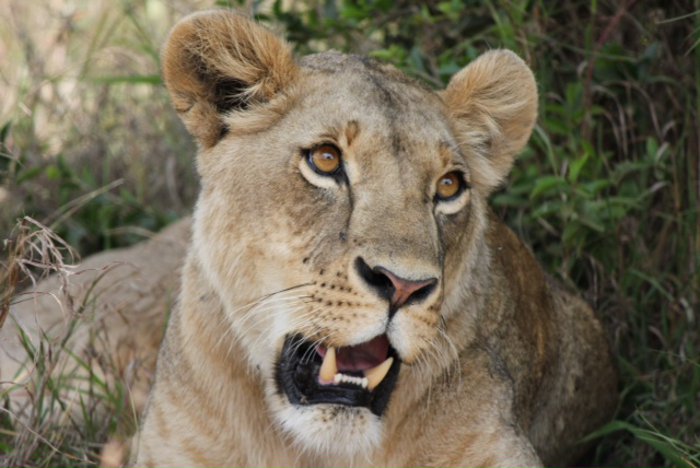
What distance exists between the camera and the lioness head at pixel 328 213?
3277mm

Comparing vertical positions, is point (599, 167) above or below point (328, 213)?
below

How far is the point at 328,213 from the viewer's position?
3459 millimetres

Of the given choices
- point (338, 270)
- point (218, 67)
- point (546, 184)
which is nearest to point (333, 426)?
point (338, 270)

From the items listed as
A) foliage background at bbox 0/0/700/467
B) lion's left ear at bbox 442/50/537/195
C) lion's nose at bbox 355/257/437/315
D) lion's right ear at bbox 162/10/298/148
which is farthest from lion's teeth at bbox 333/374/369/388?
foliage background at bbox 0/0/700/467

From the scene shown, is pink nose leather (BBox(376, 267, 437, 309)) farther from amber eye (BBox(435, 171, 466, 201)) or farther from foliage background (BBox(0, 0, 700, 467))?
foliage background (BBox(0, 0, 700, 467))

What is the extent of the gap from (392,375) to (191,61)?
1.14 metres

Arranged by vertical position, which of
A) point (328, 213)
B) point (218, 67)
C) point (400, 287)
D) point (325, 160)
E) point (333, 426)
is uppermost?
point (218, 67)

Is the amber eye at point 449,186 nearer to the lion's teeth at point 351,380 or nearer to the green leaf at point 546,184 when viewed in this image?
the lion's teeth at point 351,380

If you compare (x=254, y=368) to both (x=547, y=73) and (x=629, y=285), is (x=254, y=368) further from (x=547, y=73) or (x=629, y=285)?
(x=547, y=73)

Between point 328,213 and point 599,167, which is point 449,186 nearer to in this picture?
point 328,213

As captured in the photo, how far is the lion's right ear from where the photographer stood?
3701mm

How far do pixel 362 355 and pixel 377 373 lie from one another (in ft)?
0.26

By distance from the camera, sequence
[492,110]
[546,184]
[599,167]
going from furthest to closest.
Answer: [599,167]
[546,184]
[492,110]

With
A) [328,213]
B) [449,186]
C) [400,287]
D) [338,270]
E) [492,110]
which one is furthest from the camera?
[492,110]
